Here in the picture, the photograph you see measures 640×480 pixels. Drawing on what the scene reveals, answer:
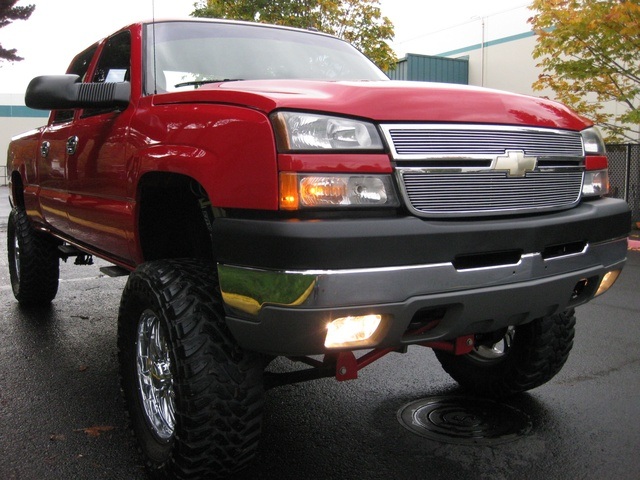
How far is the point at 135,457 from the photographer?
2.98 m

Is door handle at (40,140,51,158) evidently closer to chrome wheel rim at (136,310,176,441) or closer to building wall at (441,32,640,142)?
chrome wheel rim at (136,310,176,441)

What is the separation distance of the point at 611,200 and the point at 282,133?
1653 mm

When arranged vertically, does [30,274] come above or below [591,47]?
below

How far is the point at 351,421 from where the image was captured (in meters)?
3.36

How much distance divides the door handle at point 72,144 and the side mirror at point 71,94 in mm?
700

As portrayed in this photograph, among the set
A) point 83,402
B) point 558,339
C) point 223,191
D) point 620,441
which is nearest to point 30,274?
point 83,402

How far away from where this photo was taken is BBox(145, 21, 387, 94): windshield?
10.9 feet

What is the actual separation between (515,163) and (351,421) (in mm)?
1617

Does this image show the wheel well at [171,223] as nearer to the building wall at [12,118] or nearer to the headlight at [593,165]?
the headlight at [593,165]

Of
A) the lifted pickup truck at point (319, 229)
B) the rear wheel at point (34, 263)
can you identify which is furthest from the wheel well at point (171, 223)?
the rear wheel at point (34, 263)

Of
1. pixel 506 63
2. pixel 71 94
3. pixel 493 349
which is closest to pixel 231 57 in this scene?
pixel 71 94

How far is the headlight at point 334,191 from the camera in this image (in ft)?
6.96

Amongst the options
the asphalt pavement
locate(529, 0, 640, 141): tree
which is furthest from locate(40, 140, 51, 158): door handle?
locate(529, 0, 640, 141): tree

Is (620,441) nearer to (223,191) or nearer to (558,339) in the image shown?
(558,339)
